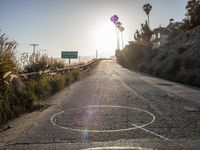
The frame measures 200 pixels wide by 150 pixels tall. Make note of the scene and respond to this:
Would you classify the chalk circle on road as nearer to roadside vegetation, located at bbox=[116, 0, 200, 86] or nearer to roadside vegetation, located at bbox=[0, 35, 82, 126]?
roadside vegetation, located at bbox=[0, 35, 82, 126]

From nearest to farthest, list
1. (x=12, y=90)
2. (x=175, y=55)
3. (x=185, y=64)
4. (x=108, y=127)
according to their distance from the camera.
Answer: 1. (x=108, y=127)
2. (x=12, y=90)
3. (x=185, y=64)
4. (x=175, y=55)

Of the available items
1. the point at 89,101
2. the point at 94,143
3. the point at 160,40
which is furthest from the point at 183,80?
the point at 160,40

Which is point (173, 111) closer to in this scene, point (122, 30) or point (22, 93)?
point (22, 93)

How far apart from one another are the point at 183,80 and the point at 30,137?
19.6 m

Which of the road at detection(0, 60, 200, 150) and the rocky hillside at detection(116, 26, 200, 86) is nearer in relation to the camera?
the road at detection(0, 60, 200, 150)

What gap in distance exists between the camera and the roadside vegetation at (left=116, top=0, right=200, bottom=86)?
27125mm

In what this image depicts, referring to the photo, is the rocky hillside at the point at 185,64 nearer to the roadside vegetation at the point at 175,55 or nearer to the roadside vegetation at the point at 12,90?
the roadside vegetation at the point at 175,55

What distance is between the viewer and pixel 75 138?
6.57m

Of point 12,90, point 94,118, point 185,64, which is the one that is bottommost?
point 94,118

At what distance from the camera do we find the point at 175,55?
36656mm

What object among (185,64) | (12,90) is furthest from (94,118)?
(185,64)

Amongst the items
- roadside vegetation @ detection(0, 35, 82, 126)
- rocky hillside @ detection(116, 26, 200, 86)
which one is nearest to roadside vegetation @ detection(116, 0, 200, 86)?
rocky hillside @ detection(116, 26, 200, 86)

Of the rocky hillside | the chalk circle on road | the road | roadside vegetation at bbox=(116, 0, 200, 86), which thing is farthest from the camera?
roadside vegetation at bbox=(116, 0, 200, 86)

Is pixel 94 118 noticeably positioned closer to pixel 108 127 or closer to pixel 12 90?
pixel 108 127
